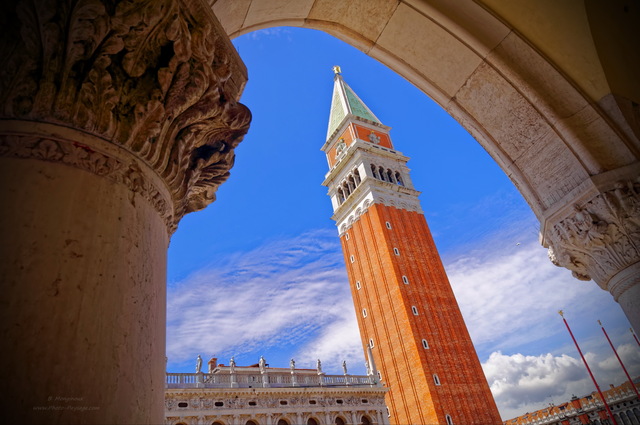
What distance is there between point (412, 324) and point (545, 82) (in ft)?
83.6

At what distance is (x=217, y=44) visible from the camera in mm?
1781

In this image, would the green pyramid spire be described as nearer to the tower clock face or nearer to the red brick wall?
the tower clock face

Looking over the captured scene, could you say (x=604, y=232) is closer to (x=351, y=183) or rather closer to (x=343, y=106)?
(x=351, y=183)

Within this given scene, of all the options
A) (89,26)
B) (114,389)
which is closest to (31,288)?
(114,389)

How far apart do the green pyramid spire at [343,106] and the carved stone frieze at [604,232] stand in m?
34.5

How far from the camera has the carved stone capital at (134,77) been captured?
134 cm

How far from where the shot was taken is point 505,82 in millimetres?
2945

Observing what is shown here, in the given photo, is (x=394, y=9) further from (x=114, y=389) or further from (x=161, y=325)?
(x=114, y=389)

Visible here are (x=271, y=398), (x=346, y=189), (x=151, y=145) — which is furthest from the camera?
(x=346, y=189)

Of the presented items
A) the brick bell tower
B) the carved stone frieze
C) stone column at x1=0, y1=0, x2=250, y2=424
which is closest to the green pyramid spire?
the brick bell tower

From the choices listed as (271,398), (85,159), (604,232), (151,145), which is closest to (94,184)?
(85,159)

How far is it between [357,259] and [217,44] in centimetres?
3090

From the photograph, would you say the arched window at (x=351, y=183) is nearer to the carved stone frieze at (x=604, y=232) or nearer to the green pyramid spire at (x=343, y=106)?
the green pyramid spire at (x=343, y=106)

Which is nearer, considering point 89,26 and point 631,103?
point 89,26
